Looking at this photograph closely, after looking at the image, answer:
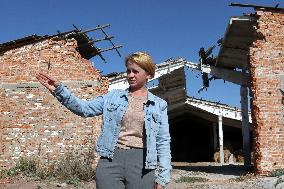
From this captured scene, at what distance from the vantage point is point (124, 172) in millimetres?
2674

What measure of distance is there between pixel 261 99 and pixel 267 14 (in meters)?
2.46

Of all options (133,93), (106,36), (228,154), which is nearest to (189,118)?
(228,154)

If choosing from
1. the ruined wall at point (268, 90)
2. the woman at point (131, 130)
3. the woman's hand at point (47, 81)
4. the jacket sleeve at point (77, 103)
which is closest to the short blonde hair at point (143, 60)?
the woman at point (131, 130)

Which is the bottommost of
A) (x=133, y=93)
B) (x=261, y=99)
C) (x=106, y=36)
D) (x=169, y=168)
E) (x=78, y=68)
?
(x=169, y=168)

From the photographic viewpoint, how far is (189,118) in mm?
28328

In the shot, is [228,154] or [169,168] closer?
[169,168]

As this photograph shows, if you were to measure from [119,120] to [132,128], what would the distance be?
11 cm

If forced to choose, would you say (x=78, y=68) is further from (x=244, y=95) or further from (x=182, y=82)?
(x=182, y=82)

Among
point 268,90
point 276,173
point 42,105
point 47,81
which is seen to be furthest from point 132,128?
point 42,105

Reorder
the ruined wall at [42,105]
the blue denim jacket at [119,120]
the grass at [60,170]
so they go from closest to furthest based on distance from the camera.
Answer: the blue denim jacket at [119,120] → the grass at [60,170] → the ruined wall at [42,105]

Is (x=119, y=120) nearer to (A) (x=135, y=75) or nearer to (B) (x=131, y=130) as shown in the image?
(B) (x=131, y=130)

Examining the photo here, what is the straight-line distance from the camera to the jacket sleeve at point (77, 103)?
9.05 ft

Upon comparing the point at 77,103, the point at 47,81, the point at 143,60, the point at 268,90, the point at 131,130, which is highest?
the point at 268,90

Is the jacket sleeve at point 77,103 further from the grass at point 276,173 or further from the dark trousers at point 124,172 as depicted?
the grass at point 276,173
